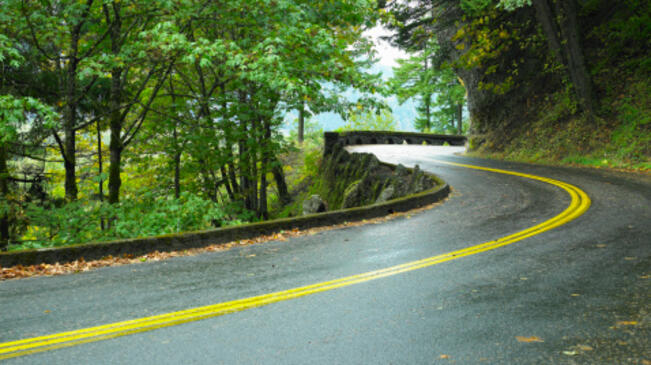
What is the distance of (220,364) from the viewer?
11.0 feet

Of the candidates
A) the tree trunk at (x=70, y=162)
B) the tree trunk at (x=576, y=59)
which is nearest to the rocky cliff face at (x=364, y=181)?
the tree trunk at (x=70, y=162)

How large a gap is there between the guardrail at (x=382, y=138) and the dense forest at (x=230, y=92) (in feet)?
5.73

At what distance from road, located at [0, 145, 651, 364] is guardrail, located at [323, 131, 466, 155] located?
53.1 ft

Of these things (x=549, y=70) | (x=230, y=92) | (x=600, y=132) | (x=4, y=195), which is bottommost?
(x=4, y=195)

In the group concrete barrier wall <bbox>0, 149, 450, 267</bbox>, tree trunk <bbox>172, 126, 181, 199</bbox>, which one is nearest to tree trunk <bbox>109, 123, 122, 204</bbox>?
tree trunk <bbox>172, 126, 181, 199</bbox>

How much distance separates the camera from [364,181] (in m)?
15.9

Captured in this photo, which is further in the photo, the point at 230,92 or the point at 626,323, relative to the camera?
the point at 230,92

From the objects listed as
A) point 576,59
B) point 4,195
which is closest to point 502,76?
point 576,59

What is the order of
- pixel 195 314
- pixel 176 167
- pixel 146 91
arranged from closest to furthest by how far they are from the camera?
pixel 195 314 → pixel 176 167 → pixel 146 91

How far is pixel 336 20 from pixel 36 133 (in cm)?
891

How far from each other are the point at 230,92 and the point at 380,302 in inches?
454

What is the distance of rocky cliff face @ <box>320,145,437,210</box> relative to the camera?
45.6 feet

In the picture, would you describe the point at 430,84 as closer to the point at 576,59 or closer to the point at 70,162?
the point at 576,59

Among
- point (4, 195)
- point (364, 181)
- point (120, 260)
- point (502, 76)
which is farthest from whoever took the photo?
point (502, 76)
